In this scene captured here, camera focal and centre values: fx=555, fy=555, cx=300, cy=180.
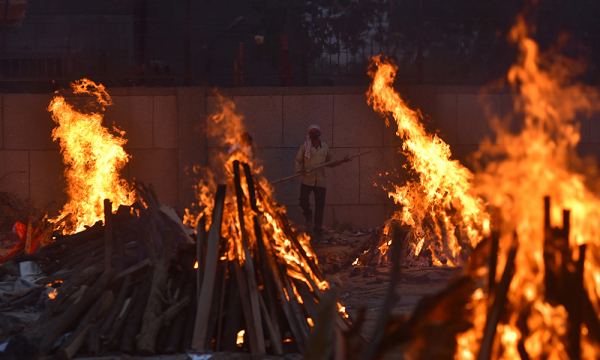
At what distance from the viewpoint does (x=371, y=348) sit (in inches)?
86.7

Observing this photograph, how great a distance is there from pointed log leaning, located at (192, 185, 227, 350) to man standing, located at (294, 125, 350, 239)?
500 cm

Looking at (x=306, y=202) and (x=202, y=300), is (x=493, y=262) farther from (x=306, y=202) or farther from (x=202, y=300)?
(x=306, y=202)

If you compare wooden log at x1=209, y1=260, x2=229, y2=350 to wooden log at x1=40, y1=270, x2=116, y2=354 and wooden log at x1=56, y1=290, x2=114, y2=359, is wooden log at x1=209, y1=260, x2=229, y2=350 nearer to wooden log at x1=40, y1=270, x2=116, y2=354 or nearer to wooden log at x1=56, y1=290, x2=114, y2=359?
wooden log at x1=56, y1=290, x2=114, y2=359

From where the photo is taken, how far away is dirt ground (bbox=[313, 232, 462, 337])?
17.9 ft

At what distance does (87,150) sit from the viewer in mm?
9883

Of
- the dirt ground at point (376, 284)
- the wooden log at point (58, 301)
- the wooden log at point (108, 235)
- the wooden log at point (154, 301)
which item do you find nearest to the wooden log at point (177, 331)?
the wooden log at point (154, 301)

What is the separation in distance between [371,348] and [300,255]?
8.69ft

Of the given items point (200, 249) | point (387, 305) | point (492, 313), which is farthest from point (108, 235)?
point (492, 313)

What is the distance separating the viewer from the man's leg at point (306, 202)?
381 inches

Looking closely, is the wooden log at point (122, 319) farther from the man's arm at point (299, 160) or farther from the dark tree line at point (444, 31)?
the dark tree line at point (444, 31)

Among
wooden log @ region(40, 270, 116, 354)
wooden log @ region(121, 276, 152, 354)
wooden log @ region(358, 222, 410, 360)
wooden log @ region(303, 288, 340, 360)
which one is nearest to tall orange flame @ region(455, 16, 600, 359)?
wooden log @ region(358, 222, 410, 360)

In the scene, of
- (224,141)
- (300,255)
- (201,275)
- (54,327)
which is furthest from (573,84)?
(54,327)

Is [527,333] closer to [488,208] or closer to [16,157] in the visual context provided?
[488,208]

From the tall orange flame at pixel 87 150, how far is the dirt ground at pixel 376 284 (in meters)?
4.10
